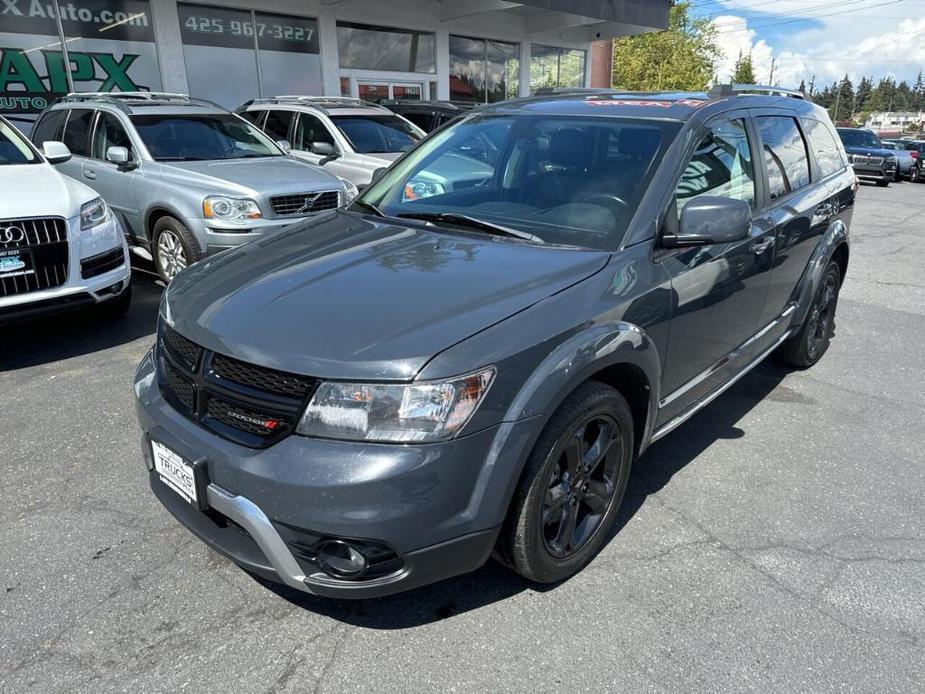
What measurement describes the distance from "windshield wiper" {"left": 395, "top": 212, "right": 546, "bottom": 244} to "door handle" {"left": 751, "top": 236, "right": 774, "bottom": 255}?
129 cm

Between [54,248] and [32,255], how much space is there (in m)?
0.15

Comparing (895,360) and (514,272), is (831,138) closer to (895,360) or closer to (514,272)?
(895,360)

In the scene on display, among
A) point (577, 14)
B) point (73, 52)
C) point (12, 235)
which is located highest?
point (577, 14)

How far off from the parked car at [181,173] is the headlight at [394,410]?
4.37m

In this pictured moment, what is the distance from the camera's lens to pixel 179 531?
9.52ft

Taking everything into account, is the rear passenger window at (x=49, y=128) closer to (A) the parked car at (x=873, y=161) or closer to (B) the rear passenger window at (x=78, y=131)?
(B) the rear passenger window at (x=78, y=131)

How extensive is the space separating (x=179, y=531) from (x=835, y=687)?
248 centimetres

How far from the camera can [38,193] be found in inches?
→ 193

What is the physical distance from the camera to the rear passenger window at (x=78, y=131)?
740 centimetres

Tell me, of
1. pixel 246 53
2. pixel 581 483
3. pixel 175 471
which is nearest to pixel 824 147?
pixel 581 483

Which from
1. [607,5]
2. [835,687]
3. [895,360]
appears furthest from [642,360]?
[607,5]

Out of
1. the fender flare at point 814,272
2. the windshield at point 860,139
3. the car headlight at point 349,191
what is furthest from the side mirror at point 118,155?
the windshield at point 860,139

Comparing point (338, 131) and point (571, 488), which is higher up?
point (338, 131)

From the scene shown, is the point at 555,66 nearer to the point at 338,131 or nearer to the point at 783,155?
the point at 338,131
